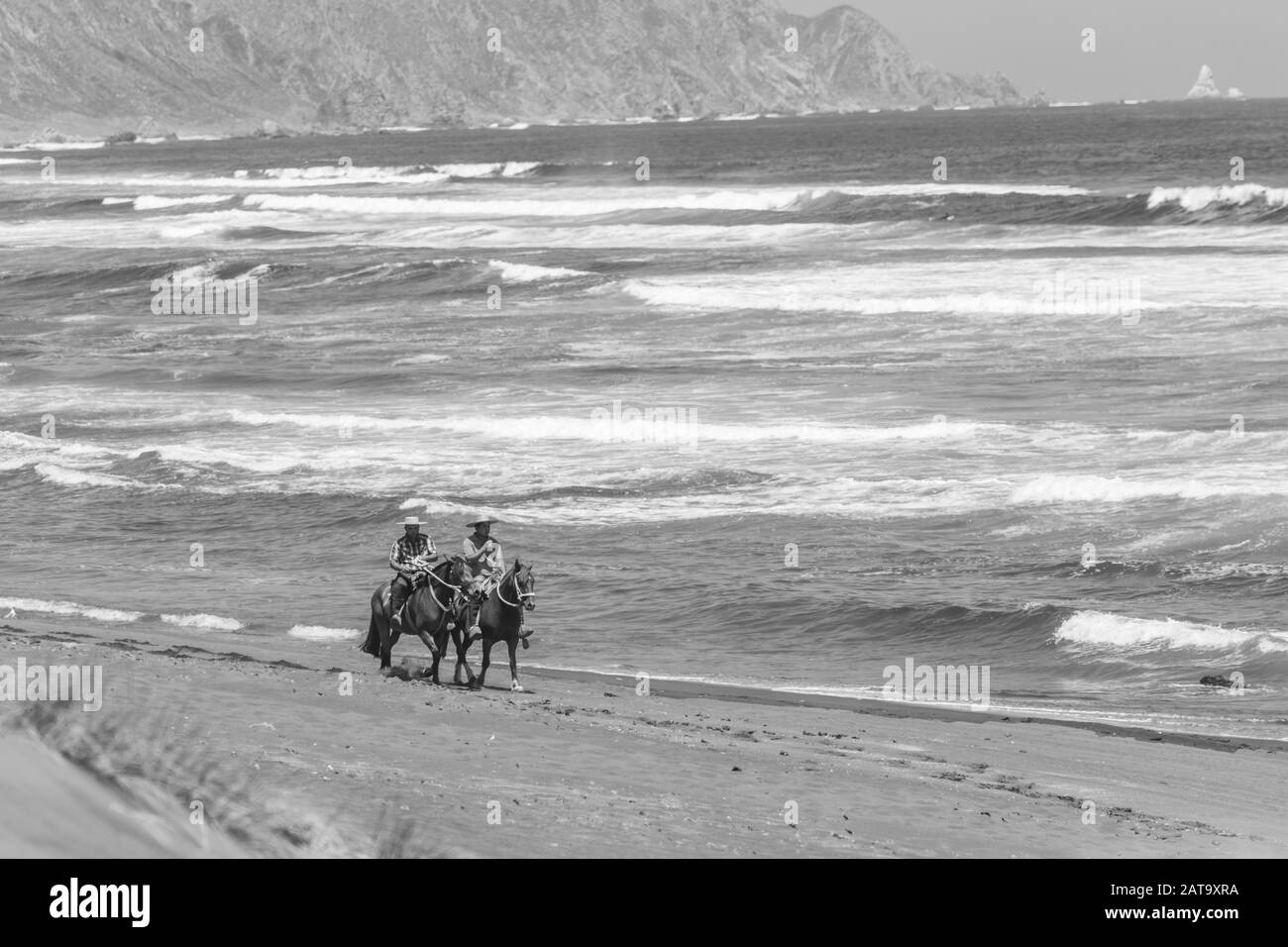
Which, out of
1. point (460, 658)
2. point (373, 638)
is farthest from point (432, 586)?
point (373, 638)

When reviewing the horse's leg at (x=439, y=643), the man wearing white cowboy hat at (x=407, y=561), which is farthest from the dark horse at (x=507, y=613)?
the man wearing white cowboy hat at (x=407, y=561)

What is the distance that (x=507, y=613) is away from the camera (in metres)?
15.0

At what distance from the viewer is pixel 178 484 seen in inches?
985

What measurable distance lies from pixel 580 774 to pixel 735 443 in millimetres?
15113

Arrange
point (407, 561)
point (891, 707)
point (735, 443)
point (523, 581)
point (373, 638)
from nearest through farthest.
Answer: point (891, 707) → point (523, 581) → point (407, 561) → point (373, 638) → point (735, 443)

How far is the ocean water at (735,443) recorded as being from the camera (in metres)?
17.3

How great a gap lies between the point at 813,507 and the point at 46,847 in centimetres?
1512

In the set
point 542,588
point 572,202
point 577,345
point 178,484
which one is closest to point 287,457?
point 178,484

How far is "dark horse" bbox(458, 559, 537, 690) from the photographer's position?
585 inches

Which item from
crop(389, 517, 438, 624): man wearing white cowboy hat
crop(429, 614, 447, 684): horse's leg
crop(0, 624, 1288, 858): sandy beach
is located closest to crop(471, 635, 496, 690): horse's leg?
crop(0, 624, 1288, 858): sandy beach

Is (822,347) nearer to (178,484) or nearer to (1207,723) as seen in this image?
(178,484)

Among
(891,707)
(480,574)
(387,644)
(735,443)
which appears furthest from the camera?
(735,443)

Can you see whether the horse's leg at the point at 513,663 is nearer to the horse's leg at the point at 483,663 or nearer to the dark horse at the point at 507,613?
the dark horse at the point at 507,613

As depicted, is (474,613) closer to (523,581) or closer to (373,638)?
(523,581)
